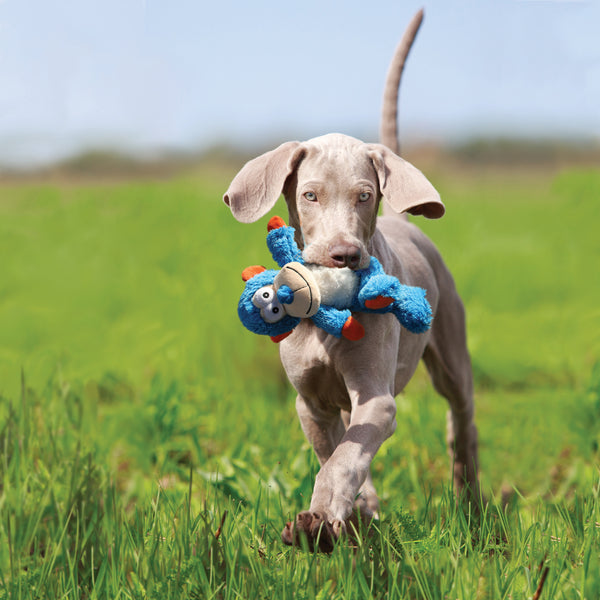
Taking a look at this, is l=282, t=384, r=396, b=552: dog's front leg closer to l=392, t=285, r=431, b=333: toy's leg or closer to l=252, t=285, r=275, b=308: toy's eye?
l=392, t=285, r=431, b=333: toy's leg

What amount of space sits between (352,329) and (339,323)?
48 mm

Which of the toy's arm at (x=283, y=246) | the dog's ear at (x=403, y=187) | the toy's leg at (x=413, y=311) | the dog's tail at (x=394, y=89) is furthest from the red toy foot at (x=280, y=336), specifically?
the dog's tail at (x=394, y=89)

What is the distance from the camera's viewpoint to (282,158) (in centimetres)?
267

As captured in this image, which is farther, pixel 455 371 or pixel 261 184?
pixel 455 371

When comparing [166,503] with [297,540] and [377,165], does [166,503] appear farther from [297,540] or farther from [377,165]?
[377,165]

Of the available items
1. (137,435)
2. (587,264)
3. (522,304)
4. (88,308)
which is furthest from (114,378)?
(587,264)

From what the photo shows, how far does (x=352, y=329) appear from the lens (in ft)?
8.12

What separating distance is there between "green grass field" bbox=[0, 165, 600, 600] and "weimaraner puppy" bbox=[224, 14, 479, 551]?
0.74 ft

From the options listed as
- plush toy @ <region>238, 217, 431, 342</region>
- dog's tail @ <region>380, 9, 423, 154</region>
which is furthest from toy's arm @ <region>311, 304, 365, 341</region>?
dog's tail @ <region>380, 9, 423, 154</region>

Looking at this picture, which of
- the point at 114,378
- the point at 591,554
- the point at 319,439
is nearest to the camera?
the point at 591,554

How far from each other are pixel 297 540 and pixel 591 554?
0.93 meters

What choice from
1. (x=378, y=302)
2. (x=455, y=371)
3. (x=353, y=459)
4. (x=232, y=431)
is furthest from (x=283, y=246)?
(x=232, y=431)

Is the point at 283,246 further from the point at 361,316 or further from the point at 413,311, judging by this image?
the point at 413,311

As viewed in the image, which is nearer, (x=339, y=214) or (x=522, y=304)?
(x=339, y=214)
